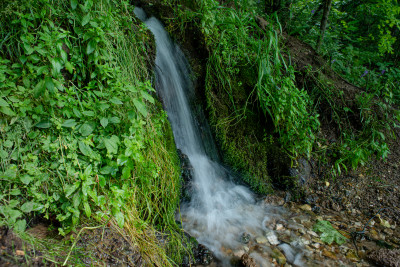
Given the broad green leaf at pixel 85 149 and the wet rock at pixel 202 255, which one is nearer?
the broad green leaf at pixel 85 149

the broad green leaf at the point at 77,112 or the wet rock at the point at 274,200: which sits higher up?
the broad green leaf at the point at 77,112

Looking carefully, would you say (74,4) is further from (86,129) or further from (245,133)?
(245,133)

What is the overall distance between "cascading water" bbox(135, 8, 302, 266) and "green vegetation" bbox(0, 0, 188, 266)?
1.78ft

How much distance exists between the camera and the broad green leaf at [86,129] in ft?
5.30

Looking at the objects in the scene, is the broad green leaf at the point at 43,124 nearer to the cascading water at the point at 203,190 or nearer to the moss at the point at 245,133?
the cascading water at the point at 203,190

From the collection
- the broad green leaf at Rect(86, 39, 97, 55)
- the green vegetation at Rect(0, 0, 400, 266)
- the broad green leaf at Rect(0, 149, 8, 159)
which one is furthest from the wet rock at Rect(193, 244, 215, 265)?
the broad green leaf at Rect(86, 39, 97, 55)

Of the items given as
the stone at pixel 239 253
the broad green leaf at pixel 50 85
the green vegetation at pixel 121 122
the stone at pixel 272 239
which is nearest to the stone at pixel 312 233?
the green vegetation at pixel 121 122

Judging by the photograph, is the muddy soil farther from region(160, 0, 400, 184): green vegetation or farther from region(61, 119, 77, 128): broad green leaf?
region(61, 119, 77, 128): broad green leaf

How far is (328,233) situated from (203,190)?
132 centimetres

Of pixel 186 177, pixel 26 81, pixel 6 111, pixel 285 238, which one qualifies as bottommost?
pixel 285 238

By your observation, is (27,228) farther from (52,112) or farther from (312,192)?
(312,192)

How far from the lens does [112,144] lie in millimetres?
1643

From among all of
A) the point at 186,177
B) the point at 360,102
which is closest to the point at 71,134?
the point at 186,177

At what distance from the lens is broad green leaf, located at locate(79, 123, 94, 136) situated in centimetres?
162
